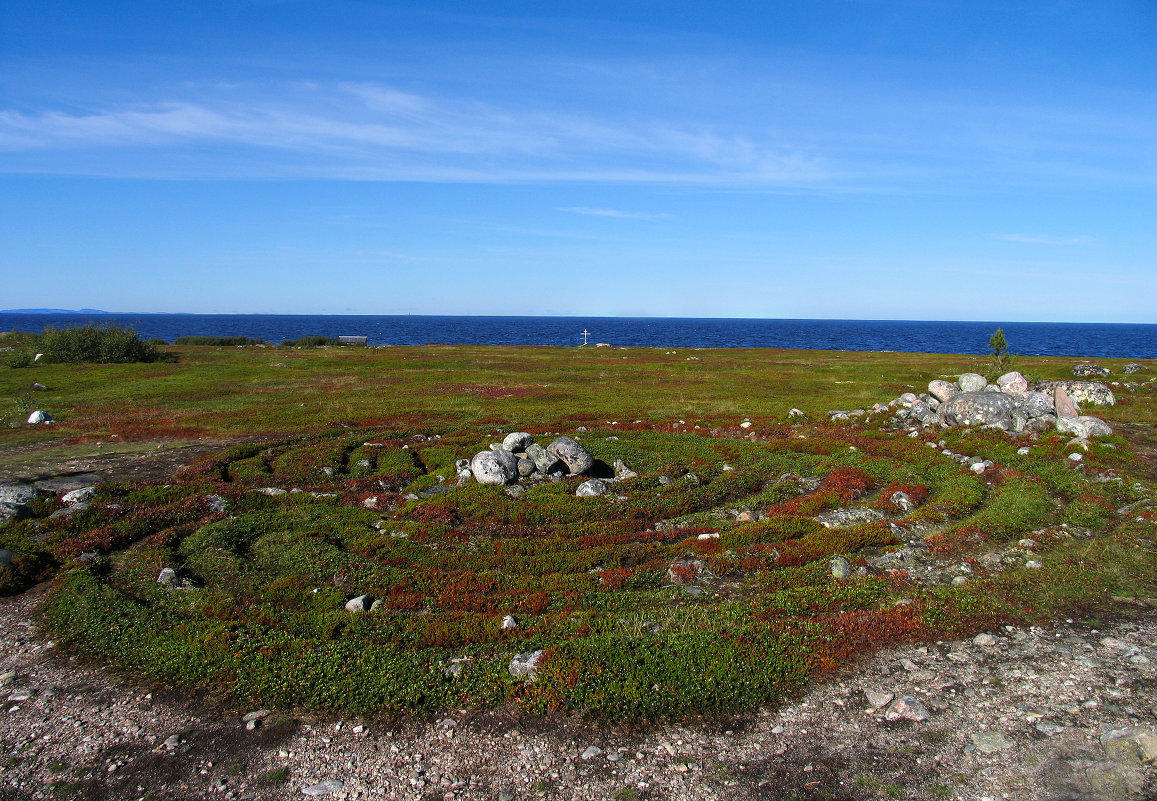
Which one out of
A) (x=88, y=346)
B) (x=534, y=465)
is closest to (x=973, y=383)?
(x=534, y=465)

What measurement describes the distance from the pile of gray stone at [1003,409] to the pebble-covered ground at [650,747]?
24623mm

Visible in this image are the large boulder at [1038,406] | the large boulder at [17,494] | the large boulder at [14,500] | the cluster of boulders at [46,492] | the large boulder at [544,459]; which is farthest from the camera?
the large boulder at [1038,406]

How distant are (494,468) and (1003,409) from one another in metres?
28.6

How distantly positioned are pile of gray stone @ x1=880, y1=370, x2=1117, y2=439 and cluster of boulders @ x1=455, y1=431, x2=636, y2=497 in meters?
21.3

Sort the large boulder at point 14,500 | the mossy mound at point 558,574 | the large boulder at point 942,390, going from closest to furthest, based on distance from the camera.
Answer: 1. the mossy mound at point 558,574
2. the large boulder at point 14,500
3. the large boulder at point 942,390

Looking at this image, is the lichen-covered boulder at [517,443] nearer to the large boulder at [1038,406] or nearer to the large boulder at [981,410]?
the large boulder at [981,410]

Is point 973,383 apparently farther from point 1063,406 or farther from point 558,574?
point 558,574

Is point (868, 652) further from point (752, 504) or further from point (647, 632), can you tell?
point (752, 504)

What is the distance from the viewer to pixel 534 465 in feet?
83.5

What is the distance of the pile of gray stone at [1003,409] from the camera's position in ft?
105

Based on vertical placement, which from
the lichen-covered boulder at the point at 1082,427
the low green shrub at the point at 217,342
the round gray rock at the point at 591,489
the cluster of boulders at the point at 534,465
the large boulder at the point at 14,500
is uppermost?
the low green shrub at the point at 217,342

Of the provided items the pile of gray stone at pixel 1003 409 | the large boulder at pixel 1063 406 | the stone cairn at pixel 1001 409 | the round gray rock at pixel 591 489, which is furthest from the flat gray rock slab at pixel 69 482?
the large boulder at pixel 1063 406

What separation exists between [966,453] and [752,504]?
14.2m

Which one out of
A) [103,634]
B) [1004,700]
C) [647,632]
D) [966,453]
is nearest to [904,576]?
[1004,700]
